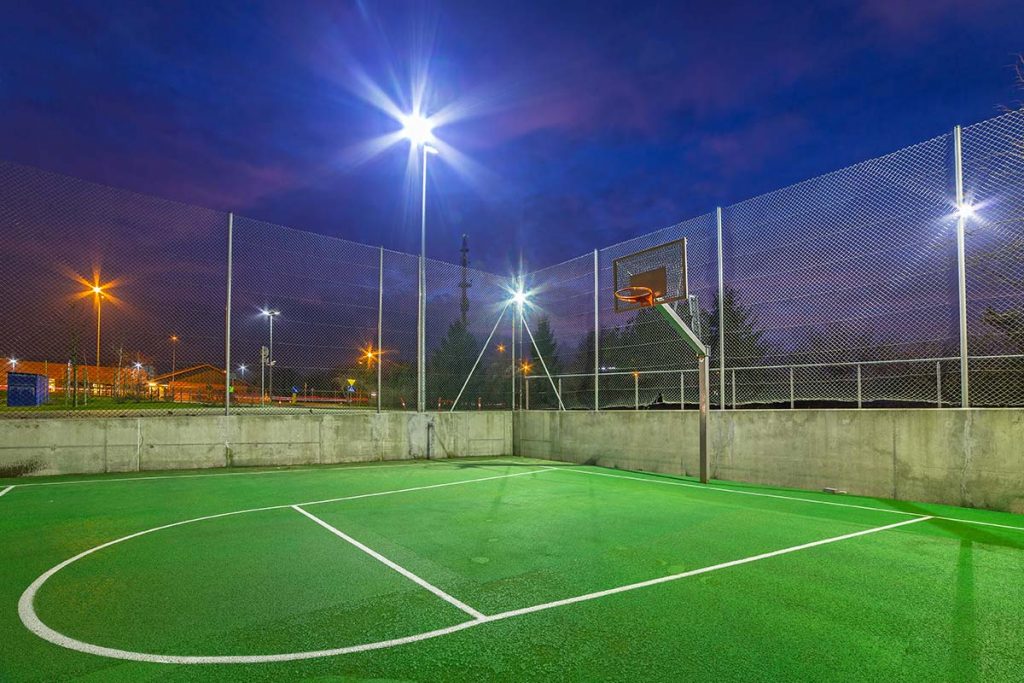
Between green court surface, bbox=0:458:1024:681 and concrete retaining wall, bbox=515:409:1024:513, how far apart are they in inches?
22.9

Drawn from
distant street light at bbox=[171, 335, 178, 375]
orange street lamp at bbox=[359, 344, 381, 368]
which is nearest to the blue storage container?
distant street light at bbox=[171, 335, 178, 375]

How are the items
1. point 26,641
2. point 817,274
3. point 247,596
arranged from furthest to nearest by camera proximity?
point 817,274 → point 247,596 → point 26,641

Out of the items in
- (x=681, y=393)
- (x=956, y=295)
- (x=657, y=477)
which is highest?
(x=956, y=295)

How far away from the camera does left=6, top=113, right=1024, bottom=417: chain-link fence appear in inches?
333

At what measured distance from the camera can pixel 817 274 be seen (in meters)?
10.1

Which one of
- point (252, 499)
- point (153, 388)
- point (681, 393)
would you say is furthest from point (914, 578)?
point (153, 388)

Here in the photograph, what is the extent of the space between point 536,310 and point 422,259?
12.3ft

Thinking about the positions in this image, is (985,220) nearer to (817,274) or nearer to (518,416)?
(817,274)

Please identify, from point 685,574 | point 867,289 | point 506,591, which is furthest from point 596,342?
point 506,591

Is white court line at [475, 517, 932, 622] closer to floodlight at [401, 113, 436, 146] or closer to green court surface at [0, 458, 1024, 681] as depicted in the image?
green court surface at [0, 458, 1024, 681]

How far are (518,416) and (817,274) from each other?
9.00m

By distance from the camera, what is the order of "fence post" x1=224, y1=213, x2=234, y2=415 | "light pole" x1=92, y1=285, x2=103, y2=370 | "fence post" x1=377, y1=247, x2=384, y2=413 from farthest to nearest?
"fence post" x1=377, y1=247, x2=384, y2=413 < "fence post" x1=224, y1=213, x2=234, y2=415 < "light pole" x1=92, y1=285, x2=103, y2=370

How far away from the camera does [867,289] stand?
30.8 feet

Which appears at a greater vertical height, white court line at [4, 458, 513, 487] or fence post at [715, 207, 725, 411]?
fence post at [715, 207, 725, 411]
